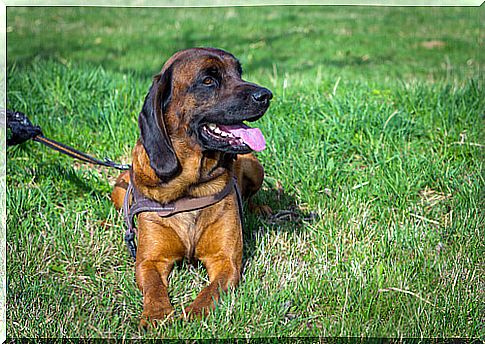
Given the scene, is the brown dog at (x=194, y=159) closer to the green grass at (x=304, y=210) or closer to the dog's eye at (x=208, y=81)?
the dog's eye at (x=208, y=81)

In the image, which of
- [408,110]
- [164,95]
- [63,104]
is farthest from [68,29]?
[164,95]

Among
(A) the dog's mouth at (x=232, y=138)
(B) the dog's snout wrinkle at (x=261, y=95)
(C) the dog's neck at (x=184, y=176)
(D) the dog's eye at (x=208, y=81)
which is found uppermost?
(D) the dog's eye at (x=208, y=81)

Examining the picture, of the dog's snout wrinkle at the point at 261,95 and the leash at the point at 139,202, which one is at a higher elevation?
the dog's snout wrinkle at the point at 261,95

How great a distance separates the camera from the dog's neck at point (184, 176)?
325cm

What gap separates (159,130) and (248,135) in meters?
0.43

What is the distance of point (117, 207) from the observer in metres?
4.03

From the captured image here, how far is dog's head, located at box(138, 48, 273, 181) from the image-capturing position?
3.06 meters

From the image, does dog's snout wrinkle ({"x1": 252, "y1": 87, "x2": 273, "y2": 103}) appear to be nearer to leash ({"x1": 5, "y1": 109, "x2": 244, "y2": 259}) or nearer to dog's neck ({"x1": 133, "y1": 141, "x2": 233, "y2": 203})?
dog's neck ({"x1": 133, "y1": 141, "x2": 233, "y2": 203})

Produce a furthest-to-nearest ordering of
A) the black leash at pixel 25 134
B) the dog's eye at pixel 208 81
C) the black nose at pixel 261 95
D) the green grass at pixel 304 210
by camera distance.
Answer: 1. the black leash at pixel 25 134
2. the dog's eye at pixel 208 81
3. the black nose at pixel 261 95
4. the green grass at pixel 304 210

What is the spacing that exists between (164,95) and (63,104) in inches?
96.5

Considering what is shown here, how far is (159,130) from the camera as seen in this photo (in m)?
3.08

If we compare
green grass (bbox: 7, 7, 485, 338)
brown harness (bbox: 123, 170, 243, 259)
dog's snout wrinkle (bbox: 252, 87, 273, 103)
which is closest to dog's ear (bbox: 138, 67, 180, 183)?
brown harness (bbox: 123, 170, 243, 259)

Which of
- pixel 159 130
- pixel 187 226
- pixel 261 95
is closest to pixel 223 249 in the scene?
pixel 187 226

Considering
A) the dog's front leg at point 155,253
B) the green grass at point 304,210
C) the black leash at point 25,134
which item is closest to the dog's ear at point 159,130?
the dog's front leg at point 155,253
